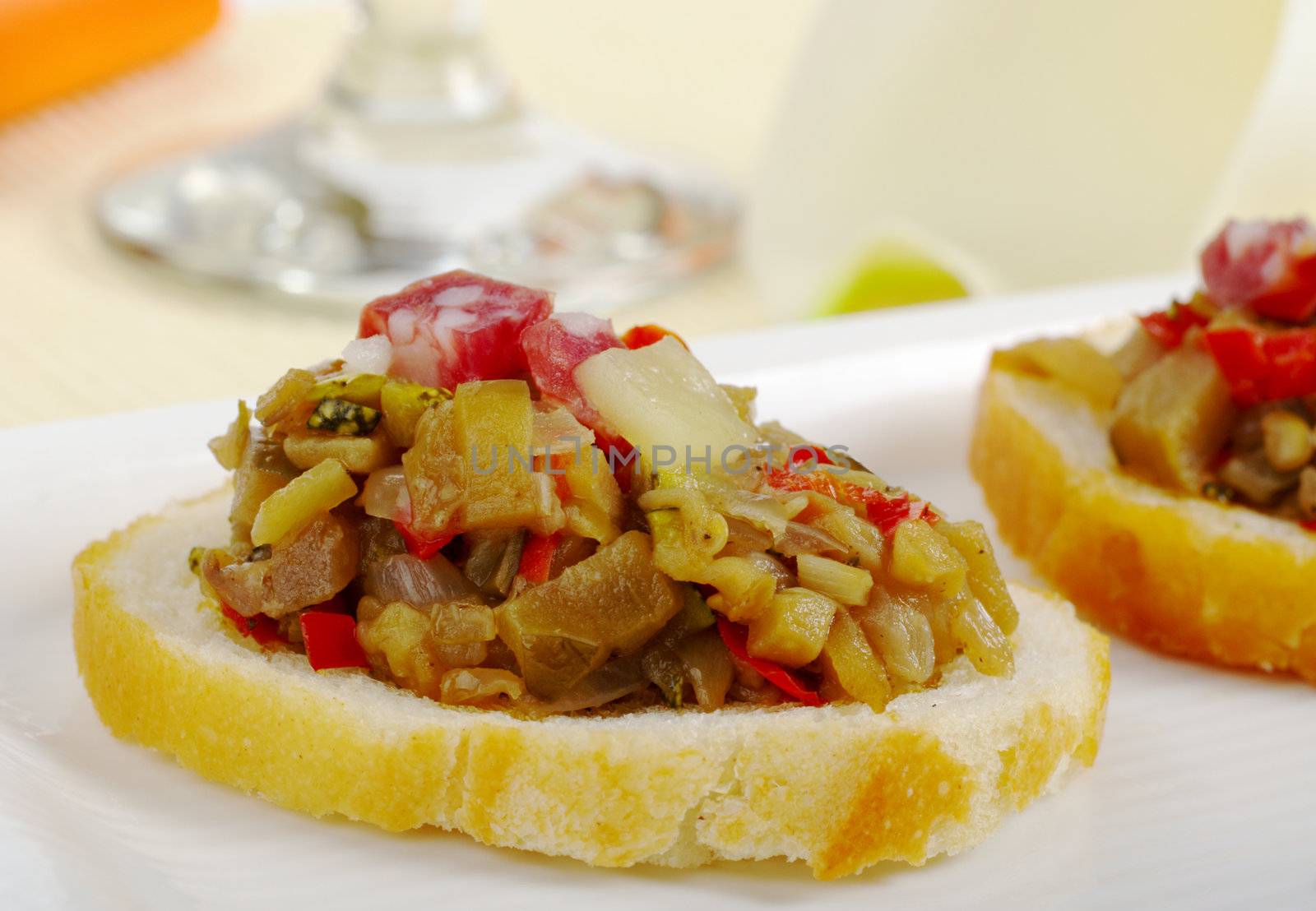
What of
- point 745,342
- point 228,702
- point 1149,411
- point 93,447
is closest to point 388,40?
point 745,342

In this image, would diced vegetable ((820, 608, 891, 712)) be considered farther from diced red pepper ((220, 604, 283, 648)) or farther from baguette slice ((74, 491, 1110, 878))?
diced red pepper ((220, 604, 283, 648))

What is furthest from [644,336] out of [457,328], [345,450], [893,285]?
[893,285]

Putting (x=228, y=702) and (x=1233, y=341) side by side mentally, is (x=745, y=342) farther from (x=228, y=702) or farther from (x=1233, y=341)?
(x=228, y=702)

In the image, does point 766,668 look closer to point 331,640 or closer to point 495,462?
point 495,462

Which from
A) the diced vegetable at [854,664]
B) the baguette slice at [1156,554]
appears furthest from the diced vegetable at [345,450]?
the baguette slice at [1156,554]

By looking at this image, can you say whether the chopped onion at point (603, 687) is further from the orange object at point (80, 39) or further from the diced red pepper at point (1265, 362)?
the orange object at point (80, 39)

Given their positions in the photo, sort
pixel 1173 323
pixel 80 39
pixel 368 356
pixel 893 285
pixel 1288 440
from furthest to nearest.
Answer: pixel 80 39 < pixel 893 285 < pixel 1173 323 < pixel 1288 440 < pixel 368 356

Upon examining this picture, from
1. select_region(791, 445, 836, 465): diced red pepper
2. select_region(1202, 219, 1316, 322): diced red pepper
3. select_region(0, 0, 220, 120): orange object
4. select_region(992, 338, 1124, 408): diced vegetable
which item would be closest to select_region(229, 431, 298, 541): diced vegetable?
select_region(791, 445, 836, 465): diced red pepper
